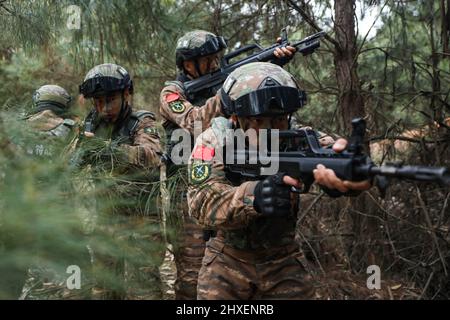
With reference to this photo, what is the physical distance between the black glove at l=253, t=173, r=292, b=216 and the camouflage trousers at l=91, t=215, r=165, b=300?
477mm

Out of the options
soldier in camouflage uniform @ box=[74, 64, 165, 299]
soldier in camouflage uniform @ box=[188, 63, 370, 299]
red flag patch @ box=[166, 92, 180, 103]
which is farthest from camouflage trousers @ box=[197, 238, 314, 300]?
red flag patch @ box=[166, 92, 180, 103]

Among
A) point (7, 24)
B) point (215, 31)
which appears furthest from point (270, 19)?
point (7, 24)

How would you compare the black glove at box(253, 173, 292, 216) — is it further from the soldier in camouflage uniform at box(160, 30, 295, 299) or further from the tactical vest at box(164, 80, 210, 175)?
the tactical vest at box(164, 80, 210, 175)

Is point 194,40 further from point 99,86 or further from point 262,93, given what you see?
point 262,93

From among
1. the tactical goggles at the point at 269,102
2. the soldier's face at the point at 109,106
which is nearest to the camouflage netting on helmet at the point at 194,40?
the soldier's face at the point at 109,106

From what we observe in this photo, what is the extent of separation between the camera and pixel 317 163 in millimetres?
2160

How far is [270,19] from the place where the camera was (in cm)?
495

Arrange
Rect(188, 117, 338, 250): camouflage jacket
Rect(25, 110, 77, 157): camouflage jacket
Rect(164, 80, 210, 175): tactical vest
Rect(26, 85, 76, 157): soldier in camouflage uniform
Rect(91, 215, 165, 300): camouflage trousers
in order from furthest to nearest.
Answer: Rect(164, 80, 210, 175): tactical vest → Rect(188, 117, 338, 250): camouflage jacket → Rect(26, 85, 76, 157): soldier in camouflage uniform → Rect(25, 110, 77, 157): camouflage jacket → Rect(91, 215, 165, 300): camouflage trousers

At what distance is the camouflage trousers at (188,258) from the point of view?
394 cm

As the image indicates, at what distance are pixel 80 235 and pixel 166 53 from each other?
14.8 ft

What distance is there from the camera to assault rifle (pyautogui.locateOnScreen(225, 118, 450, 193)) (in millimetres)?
1728

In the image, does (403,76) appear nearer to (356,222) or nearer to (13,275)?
(356,222)

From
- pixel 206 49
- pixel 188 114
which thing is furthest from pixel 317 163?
pixel 206 49

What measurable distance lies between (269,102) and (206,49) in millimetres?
1833
